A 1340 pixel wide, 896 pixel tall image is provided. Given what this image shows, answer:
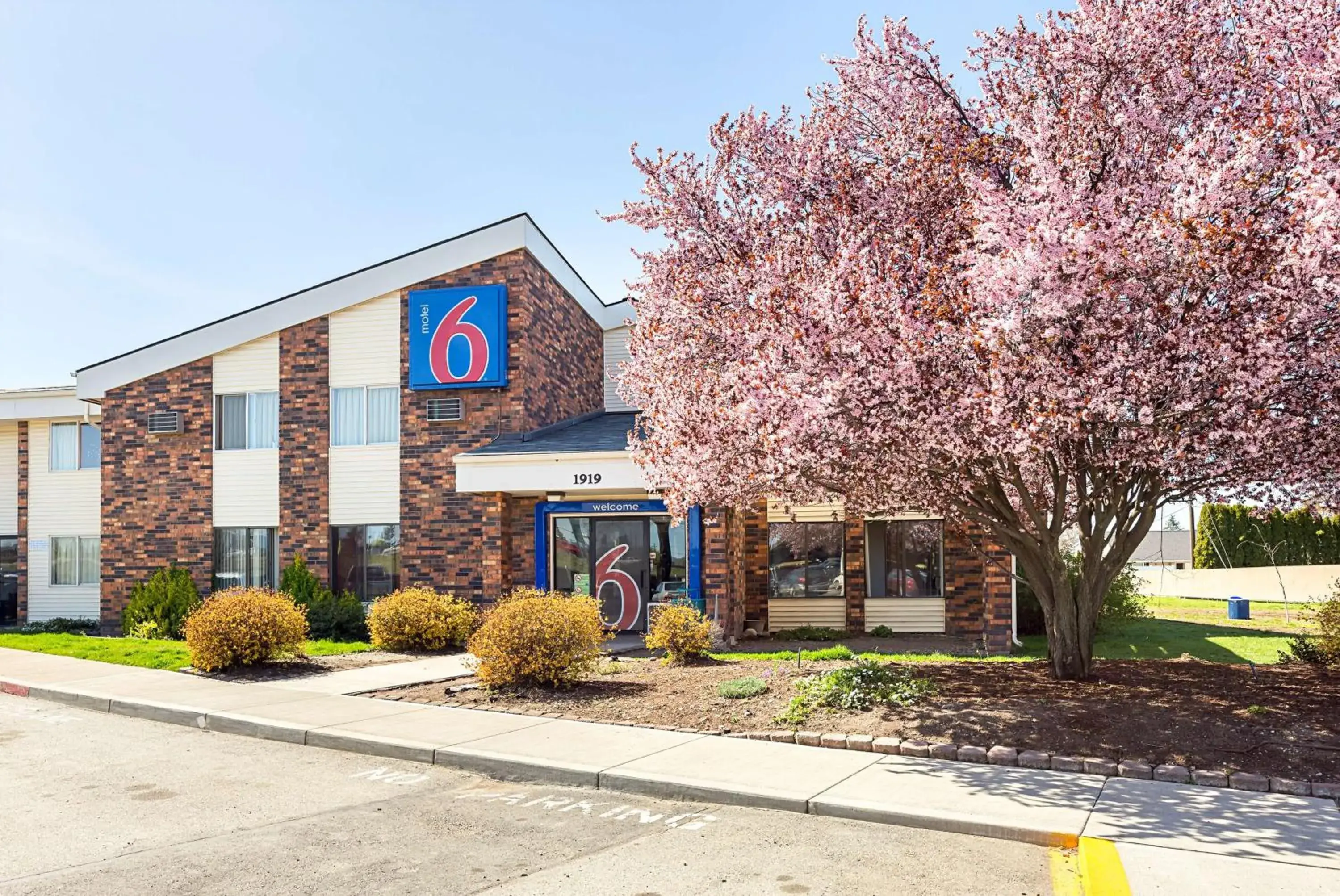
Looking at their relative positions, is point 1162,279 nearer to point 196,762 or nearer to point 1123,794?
point 1123,794

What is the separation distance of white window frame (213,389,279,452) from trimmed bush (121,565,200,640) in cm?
265

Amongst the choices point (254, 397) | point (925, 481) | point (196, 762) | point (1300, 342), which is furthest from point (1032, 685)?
point (254, 397)

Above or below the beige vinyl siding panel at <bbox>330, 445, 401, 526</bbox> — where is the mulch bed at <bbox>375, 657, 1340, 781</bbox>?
below

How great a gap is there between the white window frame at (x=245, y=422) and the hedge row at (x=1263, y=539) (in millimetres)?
27464

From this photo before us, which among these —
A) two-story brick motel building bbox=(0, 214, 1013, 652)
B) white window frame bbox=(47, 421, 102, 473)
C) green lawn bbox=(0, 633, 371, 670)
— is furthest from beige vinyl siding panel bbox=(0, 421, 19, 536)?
green lawn bbox=(0, 633, 371, 670)

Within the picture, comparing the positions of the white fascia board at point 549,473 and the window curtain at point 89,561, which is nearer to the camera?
the white fascia board at point 549,473

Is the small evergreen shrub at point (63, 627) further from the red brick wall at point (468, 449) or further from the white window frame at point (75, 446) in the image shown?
the red brick wall at point (468, 449)

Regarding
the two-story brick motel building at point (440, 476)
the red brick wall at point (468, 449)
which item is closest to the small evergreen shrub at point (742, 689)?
the two-story brick motel building at point (440, 476)

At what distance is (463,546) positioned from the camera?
1944 cm

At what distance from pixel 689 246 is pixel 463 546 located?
928cm

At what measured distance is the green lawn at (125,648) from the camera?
14.9 m

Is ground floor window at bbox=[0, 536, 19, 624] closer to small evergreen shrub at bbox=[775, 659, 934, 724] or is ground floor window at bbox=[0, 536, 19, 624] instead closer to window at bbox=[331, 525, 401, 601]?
window at bbox=[331, 525, 401, 601]

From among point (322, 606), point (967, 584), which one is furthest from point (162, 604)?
point (967, 584)

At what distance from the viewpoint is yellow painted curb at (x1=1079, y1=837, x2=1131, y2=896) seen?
533 cm
